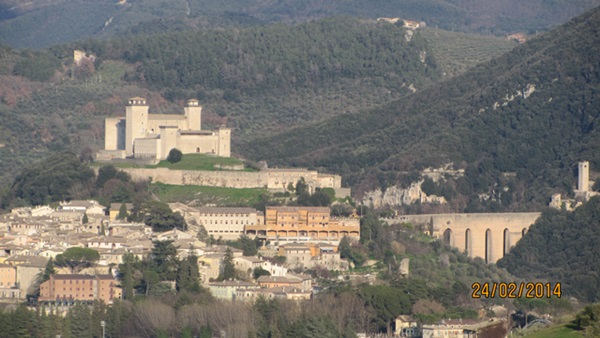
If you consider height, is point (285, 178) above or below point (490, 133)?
below

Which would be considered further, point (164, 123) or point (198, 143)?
point (164, 123)

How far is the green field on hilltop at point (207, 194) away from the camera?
96.4 metres

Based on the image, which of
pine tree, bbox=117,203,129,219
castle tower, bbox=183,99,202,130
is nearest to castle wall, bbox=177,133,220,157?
castle tower, bbox=183,99,202,130

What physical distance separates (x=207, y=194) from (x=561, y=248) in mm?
16270

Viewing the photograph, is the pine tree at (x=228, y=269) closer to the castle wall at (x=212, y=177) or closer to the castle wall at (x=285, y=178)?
the castle wall at (x=285, y=178)

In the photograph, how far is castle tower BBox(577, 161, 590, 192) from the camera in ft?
368

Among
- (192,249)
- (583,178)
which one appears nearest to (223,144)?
(192,249)

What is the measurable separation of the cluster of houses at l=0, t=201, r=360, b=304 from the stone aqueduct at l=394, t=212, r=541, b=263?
10.1 metres

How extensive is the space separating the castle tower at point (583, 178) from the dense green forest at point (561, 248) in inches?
169

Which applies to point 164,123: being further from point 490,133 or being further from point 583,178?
point 490,133

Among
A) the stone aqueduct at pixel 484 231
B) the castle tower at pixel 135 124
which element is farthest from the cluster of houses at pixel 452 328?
the castle tower at pixel 135 124

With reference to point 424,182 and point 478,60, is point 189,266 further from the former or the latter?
point 478,60

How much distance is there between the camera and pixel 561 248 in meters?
102

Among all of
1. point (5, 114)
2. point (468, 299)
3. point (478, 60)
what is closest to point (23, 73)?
point (5, 114)
